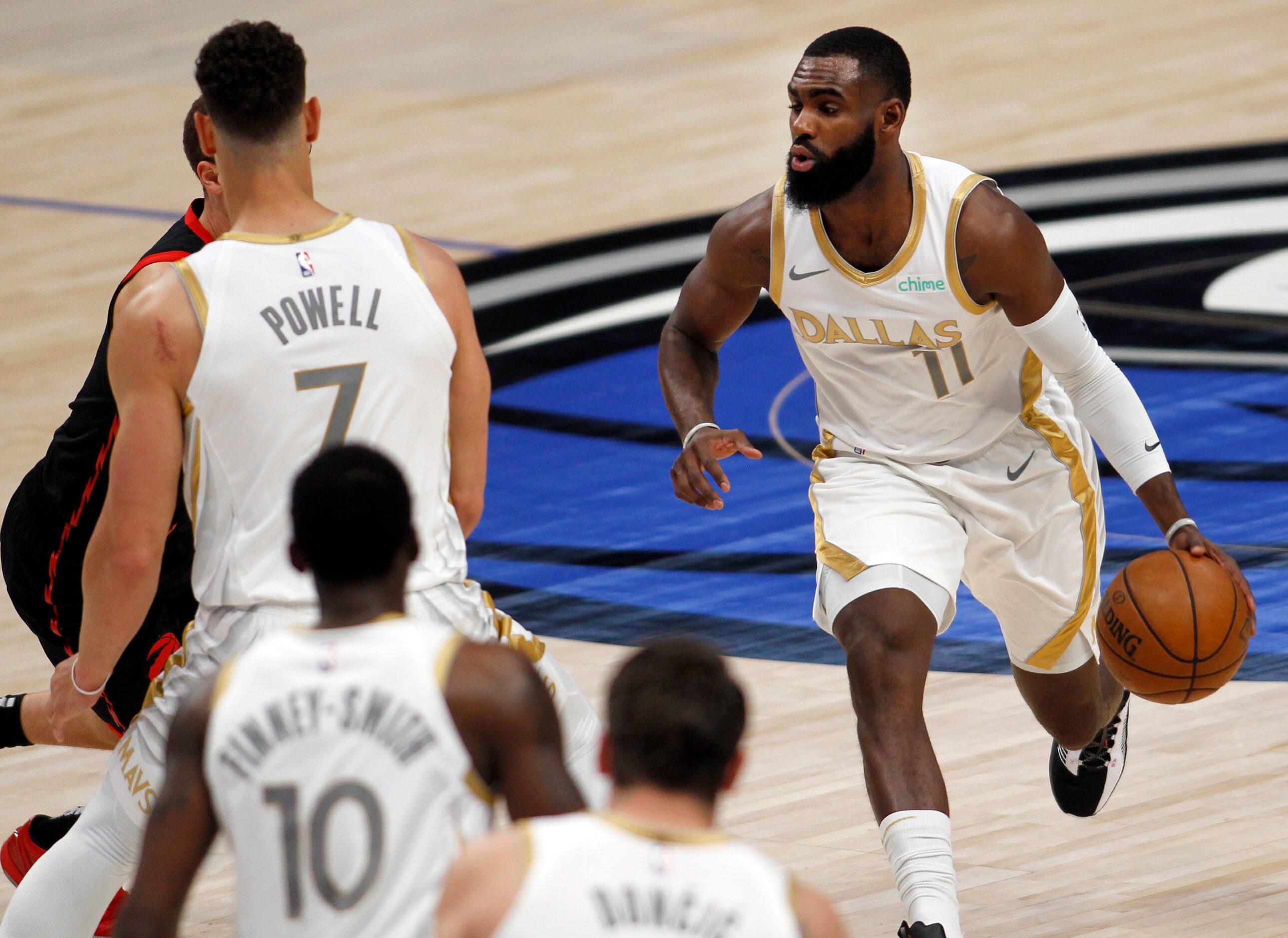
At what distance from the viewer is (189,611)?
4.44 meters

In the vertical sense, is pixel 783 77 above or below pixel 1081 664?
above

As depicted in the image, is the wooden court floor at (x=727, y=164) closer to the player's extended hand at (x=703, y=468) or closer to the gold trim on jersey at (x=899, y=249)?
the player's extended hand at (x=703, y=468)

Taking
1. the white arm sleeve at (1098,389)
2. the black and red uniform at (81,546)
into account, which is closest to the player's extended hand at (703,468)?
the white arm sleeve at (1098,389)

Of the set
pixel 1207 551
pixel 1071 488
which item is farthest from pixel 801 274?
pixel 1207 551

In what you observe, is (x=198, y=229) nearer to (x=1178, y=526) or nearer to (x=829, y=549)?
(x=829, y=549)

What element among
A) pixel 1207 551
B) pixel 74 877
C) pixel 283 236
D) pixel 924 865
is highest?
pixel 283 236

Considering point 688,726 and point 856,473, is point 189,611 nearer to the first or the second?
point 856,473

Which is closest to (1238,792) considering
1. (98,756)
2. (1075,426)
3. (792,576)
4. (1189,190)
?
(1075,426)

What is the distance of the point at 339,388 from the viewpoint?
3357mm

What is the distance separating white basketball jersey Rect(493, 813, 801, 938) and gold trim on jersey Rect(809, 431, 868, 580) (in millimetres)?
2169

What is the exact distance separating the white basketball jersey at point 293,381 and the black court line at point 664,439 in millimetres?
4912

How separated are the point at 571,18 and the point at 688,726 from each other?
45.7 ft

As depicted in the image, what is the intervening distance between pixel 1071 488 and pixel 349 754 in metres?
2.64

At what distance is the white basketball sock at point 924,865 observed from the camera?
4.02 metres
